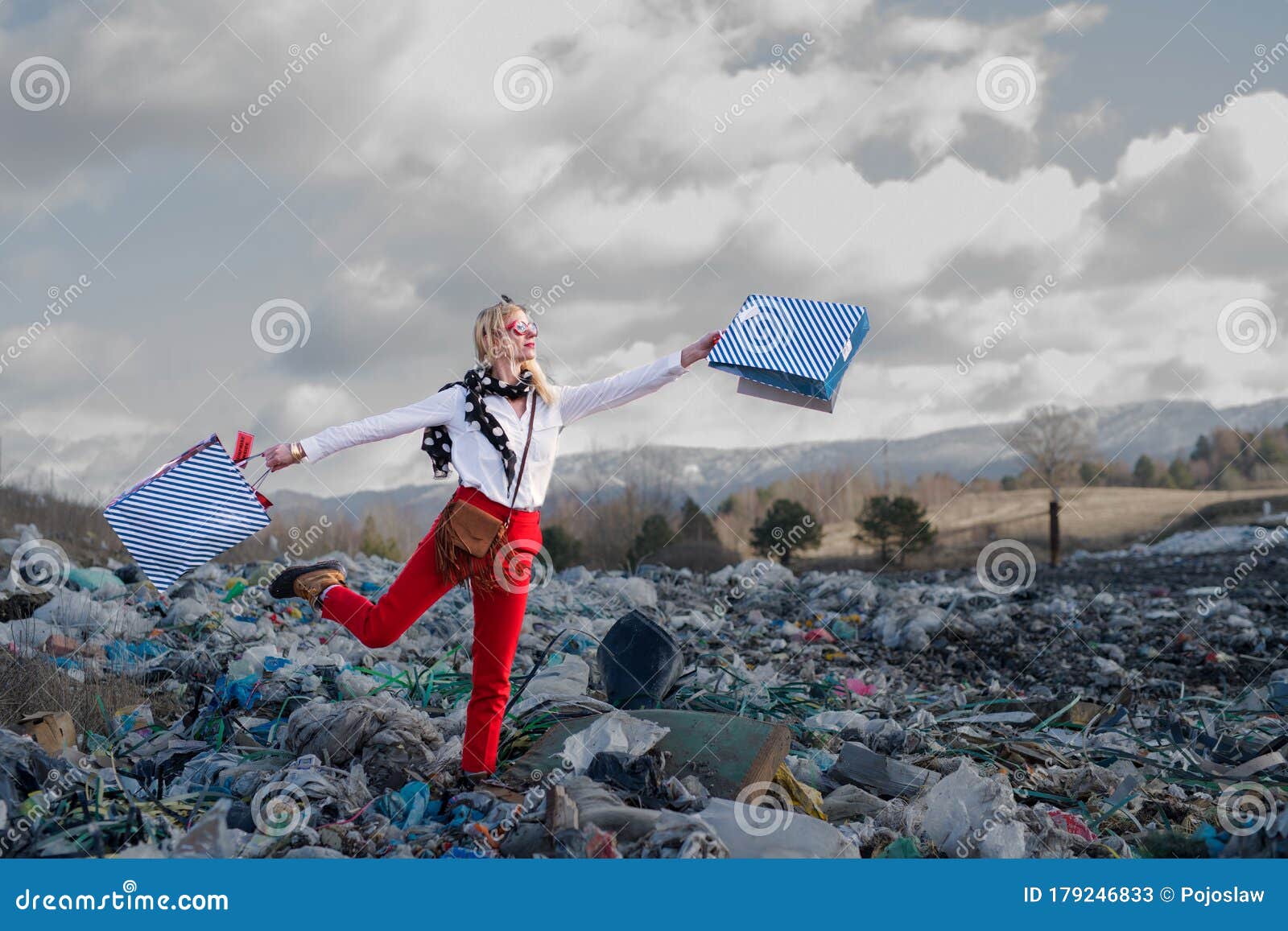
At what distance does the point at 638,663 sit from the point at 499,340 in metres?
1.76

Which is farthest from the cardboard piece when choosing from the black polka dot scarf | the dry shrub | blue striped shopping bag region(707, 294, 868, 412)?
blue striped shopping bag region(707, 294, 868, 412)

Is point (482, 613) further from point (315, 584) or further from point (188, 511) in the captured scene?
point (188, 511)

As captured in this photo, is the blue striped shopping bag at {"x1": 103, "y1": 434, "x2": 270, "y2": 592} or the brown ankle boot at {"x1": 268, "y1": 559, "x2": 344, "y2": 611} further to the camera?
the brown ankle boot at {"x1": 268, "y1": 559, "x2": 344, "y2": 611}

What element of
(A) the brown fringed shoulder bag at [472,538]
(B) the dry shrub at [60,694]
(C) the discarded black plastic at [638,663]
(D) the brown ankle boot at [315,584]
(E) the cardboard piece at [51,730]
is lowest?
(E) the cardboard piece at [51,730]

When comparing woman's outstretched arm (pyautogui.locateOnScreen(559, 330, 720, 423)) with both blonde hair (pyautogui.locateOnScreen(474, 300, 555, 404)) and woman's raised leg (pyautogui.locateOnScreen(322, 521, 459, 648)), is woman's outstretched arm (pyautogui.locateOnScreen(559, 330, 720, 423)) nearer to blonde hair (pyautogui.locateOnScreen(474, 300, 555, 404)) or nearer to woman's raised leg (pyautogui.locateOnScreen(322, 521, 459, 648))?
blonde hair (pyautogui.locateOnScreen(474, 300, 555, 404))

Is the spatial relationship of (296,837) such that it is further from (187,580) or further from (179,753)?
(187,580)

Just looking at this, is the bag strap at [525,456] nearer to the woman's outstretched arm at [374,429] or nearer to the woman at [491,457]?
the woman at [491,457]

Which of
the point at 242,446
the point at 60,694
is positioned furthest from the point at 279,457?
the point at 60,694

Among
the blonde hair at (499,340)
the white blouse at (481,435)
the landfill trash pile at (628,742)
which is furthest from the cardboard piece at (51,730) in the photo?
the blonde hair at (499,340)

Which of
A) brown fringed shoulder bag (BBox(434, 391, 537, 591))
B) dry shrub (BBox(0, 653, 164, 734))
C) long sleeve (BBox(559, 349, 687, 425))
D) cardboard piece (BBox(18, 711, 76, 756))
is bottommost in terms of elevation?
cardboard piece (BBox(18, 711, 76, 756))

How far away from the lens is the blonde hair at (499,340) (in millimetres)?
3811

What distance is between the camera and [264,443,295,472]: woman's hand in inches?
146

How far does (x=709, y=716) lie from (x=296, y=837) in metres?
1.58

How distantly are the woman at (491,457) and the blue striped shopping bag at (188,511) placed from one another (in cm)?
26
